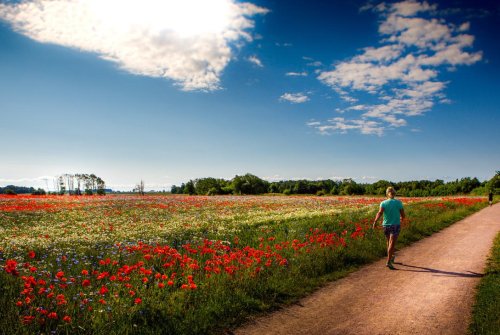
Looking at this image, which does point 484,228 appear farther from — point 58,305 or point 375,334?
point 58,305

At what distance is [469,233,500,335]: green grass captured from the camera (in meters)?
5.38

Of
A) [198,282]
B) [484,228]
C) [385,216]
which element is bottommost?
[484,228]

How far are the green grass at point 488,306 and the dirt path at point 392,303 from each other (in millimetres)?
158

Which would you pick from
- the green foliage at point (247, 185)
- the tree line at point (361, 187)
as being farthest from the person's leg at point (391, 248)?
the green foliage at point (247, 185)

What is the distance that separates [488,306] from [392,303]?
186cm

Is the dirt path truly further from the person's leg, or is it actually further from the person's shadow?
the person's leg

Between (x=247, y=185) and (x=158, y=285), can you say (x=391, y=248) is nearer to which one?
(x=158, y=285)

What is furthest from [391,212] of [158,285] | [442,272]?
[158,285]

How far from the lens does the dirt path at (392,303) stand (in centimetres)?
556

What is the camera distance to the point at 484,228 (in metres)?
17.8

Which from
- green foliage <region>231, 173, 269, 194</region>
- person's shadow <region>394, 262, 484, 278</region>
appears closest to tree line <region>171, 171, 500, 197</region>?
green foliage <region>231, 173, 269, 194</region>

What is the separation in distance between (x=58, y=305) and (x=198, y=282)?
2.82 m

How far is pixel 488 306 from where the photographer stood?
631 centimetres

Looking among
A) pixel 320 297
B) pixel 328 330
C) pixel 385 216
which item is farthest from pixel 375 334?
pixel 385 216
